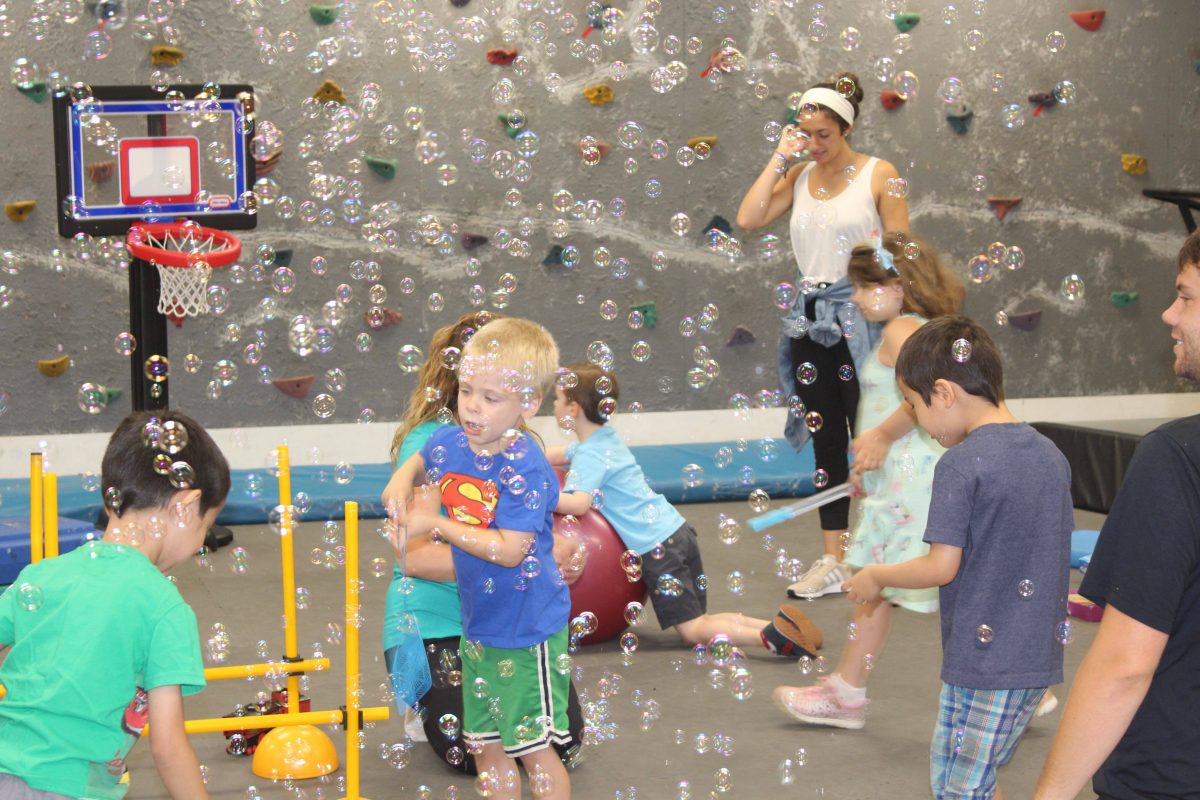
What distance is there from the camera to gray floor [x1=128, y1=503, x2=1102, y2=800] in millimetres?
3119

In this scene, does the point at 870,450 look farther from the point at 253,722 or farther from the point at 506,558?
the point at 253,722

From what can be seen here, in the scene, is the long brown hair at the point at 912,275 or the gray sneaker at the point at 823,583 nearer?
the long brown hair at the point at 912,275

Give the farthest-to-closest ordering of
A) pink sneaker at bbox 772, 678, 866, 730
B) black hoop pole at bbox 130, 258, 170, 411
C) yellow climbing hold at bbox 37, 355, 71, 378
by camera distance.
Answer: yellow climbing hold at bbox 37, 355, 71, 378 → black hoop pole at bbox 130, 258, 170, 411 → pink sneaker at bbox 772, 678, 866, 730

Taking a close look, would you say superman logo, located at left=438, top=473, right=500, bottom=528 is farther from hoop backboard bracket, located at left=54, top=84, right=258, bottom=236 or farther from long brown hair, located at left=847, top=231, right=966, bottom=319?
hoop backboard bracket, located at left=54, top=84, right=258, bottom=236

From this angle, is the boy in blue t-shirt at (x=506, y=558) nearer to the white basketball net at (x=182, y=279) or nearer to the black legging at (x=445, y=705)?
the black legging at (x=445, y=705)

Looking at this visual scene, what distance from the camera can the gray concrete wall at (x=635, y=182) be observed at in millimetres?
6293

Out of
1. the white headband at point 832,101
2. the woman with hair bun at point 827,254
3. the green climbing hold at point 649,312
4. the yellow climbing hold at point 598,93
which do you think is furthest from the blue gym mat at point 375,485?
the yellow climbing hold at point 598,93

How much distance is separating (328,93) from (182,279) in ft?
6.20

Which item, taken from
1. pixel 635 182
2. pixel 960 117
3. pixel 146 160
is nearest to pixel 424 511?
pixel 146 160

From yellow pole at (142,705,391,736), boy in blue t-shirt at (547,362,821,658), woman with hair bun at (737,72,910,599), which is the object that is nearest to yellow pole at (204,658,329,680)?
yellow pole at (142,705,391,736)

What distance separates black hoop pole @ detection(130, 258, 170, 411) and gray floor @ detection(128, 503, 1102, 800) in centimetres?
68

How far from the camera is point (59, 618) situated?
196 centimetres

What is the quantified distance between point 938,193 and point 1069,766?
6240 millimetres

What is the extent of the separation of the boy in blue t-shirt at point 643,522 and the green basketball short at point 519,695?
1.10 metres
